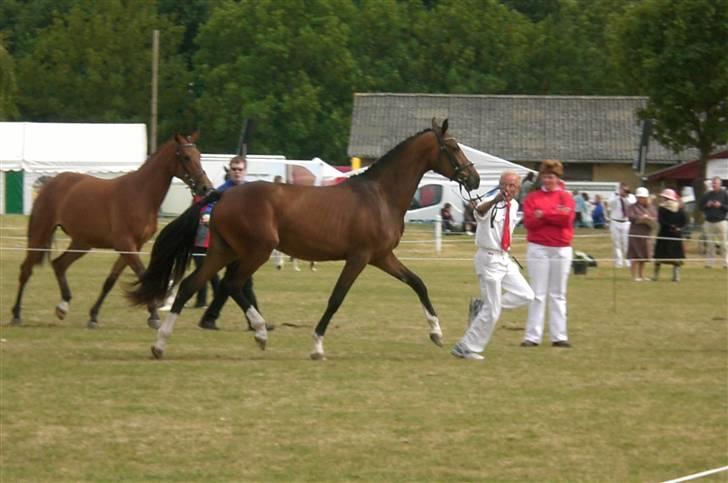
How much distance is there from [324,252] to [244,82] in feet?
176

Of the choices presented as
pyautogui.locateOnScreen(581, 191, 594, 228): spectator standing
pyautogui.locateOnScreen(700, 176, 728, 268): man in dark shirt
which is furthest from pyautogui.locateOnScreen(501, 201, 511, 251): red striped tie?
pyautogui.locateOnScreen(581, 191, 594, 228): spectator standing

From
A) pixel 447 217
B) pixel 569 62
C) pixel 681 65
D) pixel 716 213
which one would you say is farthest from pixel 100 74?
pixel 716 213

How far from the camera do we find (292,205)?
1290 cm

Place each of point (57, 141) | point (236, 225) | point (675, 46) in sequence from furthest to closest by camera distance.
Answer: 1. point (57, 141)
2. point (675, 46)
3. point (236, 225)

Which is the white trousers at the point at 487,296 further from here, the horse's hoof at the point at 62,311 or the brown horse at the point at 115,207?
the horse's hoof at the point at 62,311

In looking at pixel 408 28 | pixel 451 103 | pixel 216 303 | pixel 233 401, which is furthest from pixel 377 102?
pixel 233 401

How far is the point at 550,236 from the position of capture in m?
13.8

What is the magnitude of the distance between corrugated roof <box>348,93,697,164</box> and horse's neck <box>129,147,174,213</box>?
1838 inches

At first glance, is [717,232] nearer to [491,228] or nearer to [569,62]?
[491,228]

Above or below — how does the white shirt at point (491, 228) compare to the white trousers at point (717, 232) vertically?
above

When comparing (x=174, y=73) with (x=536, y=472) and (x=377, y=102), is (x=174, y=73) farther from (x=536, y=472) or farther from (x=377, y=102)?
(x=536, y=472)

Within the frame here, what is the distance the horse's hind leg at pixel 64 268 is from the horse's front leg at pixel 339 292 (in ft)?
14.5

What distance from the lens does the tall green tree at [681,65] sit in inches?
1658

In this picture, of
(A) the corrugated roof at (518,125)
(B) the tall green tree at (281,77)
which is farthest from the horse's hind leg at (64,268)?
(B) the tall green tree at (281,77)
